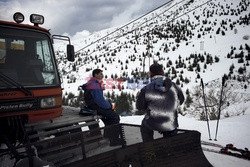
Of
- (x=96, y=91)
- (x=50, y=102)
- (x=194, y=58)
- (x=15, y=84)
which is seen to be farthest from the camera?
(x=194, y=58)

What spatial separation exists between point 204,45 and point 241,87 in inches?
415

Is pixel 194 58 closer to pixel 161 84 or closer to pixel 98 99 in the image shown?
pixel 98 99

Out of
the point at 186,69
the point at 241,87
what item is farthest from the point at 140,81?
the point at 241,87

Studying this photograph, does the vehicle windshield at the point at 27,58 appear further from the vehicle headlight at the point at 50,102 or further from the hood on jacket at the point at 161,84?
the hood on jacket at the point at 161,84

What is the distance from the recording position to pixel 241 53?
16984 mm

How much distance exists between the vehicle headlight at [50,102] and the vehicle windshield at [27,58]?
12.3 inches

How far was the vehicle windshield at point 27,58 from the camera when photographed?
3992mm

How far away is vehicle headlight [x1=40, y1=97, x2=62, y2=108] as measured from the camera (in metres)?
4.08

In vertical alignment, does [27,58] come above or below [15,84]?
above

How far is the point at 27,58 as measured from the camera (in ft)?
14.1

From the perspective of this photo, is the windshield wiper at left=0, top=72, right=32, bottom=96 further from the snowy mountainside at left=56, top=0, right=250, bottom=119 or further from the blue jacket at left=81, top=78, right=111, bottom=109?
the snowy mountainside at left=56, top=0, right=250, bottom=119

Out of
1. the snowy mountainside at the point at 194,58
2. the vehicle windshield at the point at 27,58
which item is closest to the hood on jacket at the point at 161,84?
the vehicle windshield at the point at 27,58

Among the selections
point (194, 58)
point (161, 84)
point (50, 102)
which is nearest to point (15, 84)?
point (50, 102)

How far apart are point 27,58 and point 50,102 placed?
979 mm
